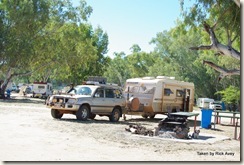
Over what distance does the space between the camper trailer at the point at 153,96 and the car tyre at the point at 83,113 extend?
2.81 meters

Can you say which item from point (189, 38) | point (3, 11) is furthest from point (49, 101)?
point (189, 38)

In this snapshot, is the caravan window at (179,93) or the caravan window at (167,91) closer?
the caravan window at (167,91)

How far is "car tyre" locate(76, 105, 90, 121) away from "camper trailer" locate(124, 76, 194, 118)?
2.81m

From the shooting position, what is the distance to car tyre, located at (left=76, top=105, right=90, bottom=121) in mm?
17156

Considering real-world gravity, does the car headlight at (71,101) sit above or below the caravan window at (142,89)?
below

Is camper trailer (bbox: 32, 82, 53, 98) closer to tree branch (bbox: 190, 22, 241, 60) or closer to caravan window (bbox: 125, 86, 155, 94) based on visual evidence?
caravan window (bbox: 125, 86, 155, 94)

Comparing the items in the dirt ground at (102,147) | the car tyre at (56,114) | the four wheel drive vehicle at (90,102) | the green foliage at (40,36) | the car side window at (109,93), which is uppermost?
the green foliage at (40,36)

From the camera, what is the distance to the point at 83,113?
1742cm

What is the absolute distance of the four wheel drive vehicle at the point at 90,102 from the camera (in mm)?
17094

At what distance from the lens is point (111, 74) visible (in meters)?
101

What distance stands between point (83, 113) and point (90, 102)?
62 cm

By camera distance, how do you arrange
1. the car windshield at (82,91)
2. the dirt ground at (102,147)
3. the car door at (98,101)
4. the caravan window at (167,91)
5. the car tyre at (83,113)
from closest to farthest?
the dirt ground at (102,147) < the car tyre at (83,113) < the car door at (98,101) < the car windshield at (82,91) < the caravan window at (167,91)

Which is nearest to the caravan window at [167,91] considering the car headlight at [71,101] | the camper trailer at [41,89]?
the car headlight at [71,101]

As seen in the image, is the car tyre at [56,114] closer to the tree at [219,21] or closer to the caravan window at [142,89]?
the caravan window at [142,89]
